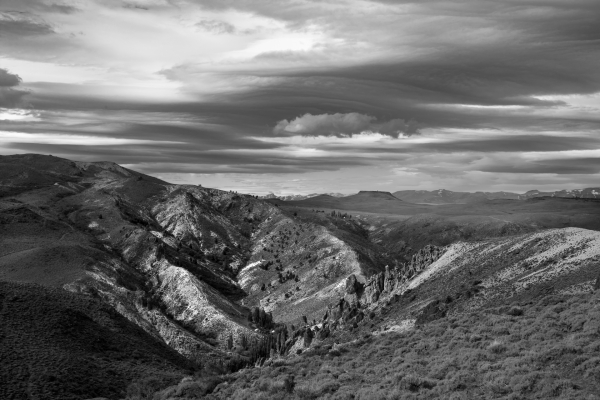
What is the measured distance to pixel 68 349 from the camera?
8569 centimetres

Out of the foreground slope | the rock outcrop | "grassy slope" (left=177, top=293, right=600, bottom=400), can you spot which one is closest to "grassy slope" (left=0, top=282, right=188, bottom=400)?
the foreground slope

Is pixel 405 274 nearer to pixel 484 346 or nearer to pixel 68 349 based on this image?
pixel 68 349

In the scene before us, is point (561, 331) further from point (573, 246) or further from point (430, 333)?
point (573, 246)

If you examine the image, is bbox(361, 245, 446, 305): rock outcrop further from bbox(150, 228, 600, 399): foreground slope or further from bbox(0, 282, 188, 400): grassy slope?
bbox(0, 282, 188, 400): grassy slope

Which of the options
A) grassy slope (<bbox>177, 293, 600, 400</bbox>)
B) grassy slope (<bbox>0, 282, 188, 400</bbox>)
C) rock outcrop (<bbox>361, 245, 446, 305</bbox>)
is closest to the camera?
grassy slope (<bbox>177, 293, 600, 400</bbox>)

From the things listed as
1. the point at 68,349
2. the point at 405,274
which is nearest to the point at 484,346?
the point at 68,349

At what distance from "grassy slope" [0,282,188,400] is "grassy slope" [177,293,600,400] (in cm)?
2941

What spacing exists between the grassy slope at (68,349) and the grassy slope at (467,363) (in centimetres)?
2941

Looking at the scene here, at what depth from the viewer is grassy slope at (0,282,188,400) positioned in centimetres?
7244

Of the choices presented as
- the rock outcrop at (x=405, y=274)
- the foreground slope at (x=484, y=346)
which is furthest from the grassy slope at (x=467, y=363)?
the rock outcrop at (x=405, y=274)

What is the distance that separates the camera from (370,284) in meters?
142

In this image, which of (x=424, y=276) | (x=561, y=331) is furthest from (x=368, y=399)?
(x=424, y=276)

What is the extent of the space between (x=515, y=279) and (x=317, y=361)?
32738 mm

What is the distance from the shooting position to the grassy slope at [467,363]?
31.6m
